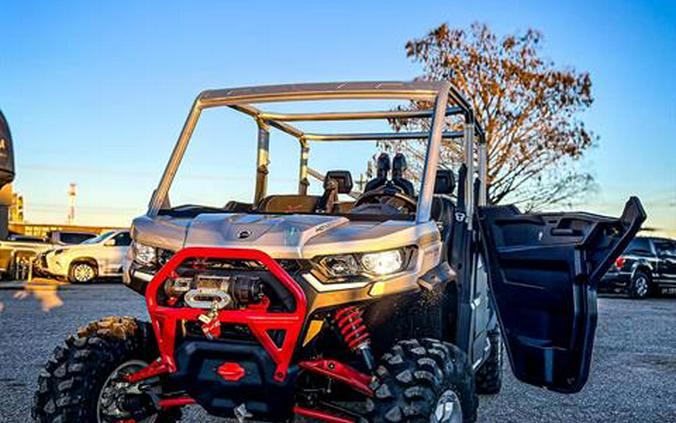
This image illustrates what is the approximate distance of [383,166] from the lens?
588 cm

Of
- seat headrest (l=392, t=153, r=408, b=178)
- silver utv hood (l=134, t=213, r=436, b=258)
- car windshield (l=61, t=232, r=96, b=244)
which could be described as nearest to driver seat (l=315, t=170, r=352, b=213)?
seat headrest (l=392, t=153, r=408, b=178)

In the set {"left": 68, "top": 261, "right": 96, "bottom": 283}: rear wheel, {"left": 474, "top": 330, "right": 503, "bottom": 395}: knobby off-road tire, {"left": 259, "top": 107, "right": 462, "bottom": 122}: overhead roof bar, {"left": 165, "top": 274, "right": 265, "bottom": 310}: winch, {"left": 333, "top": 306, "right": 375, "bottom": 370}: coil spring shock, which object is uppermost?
{"left": 259, "top": 107, "right": 462, "bottom": 122}: overhead roof bar

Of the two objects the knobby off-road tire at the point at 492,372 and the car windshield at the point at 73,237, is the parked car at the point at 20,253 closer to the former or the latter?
the car windshield at the point at 73,237

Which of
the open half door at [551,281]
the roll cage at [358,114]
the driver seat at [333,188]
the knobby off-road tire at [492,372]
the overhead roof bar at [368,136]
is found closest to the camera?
the open half door at [551,281]

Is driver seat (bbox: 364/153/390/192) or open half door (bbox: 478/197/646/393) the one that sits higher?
driver seat (bbox: 364/153/390/192)

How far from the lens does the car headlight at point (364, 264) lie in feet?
12.1

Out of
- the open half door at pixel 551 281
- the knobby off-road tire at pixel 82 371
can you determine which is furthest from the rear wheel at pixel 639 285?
the knobby off-road tire at pixel 82 371

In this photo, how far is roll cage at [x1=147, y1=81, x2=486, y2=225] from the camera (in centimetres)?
429

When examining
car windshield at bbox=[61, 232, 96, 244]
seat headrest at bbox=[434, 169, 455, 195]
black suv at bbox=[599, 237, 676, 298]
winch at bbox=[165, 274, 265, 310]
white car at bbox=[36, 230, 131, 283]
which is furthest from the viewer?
car windshield at bbox=[61, 232, 96, 244]

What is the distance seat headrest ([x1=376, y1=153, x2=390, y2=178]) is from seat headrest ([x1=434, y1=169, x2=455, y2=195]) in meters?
1.00

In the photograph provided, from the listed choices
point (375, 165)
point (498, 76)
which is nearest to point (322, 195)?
point (375, 165)

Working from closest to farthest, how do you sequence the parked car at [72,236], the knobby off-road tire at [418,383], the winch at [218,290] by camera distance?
the knobby off-road tire at [418,383], the winch at [218,290], the parked car at [72,236]

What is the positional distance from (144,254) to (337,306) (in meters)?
1.12

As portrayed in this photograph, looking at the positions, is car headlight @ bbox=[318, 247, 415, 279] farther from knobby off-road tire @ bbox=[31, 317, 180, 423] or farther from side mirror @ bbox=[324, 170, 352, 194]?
side mirror @ bbox=[324, 170, 352, 194]
